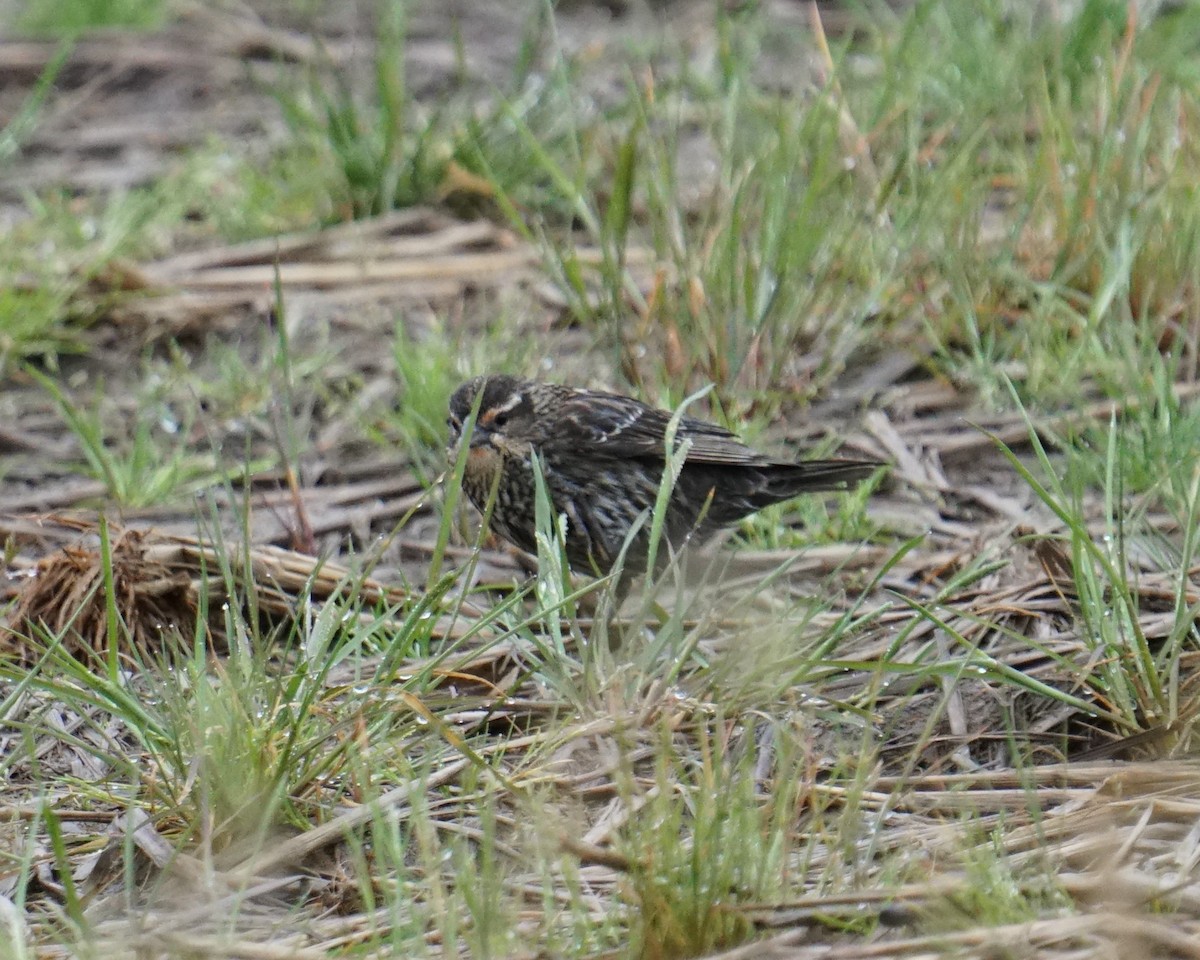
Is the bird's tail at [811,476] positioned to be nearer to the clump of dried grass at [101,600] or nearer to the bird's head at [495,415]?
the bird's head at [495,415]

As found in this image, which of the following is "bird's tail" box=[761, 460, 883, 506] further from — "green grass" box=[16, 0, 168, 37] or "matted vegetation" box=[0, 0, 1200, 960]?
"green grass" box=[16, 0, 168, 37]

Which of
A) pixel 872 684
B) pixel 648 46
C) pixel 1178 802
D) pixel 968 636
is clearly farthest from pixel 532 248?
pixel 1178 802

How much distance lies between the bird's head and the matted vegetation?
0.53ft

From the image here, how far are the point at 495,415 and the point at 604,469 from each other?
378 mm

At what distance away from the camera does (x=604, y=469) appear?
5.27 meters

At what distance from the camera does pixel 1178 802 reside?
11.0ft

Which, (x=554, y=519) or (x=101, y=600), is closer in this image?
(x=101, y=600)

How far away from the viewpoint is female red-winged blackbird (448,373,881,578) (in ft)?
16.8

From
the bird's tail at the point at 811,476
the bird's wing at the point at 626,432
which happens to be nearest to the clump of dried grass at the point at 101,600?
the bird's wing at the point at 626,432

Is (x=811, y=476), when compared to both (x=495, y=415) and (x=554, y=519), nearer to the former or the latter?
(x=554, y=519)

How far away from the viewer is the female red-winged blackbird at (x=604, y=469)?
511 centimetres

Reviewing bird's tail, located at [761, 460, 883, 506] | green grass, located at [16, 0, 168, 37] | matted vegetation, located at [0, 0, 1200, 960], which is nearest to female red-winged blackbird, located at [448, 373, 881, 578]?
bird's tail, located at [761, 460, 883, 506]

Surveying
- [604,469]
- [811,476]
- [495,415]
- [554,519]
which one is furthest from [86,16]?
[811,476]

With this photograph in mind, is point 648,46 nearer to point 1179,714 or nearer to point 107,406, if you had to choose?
point 107,406
